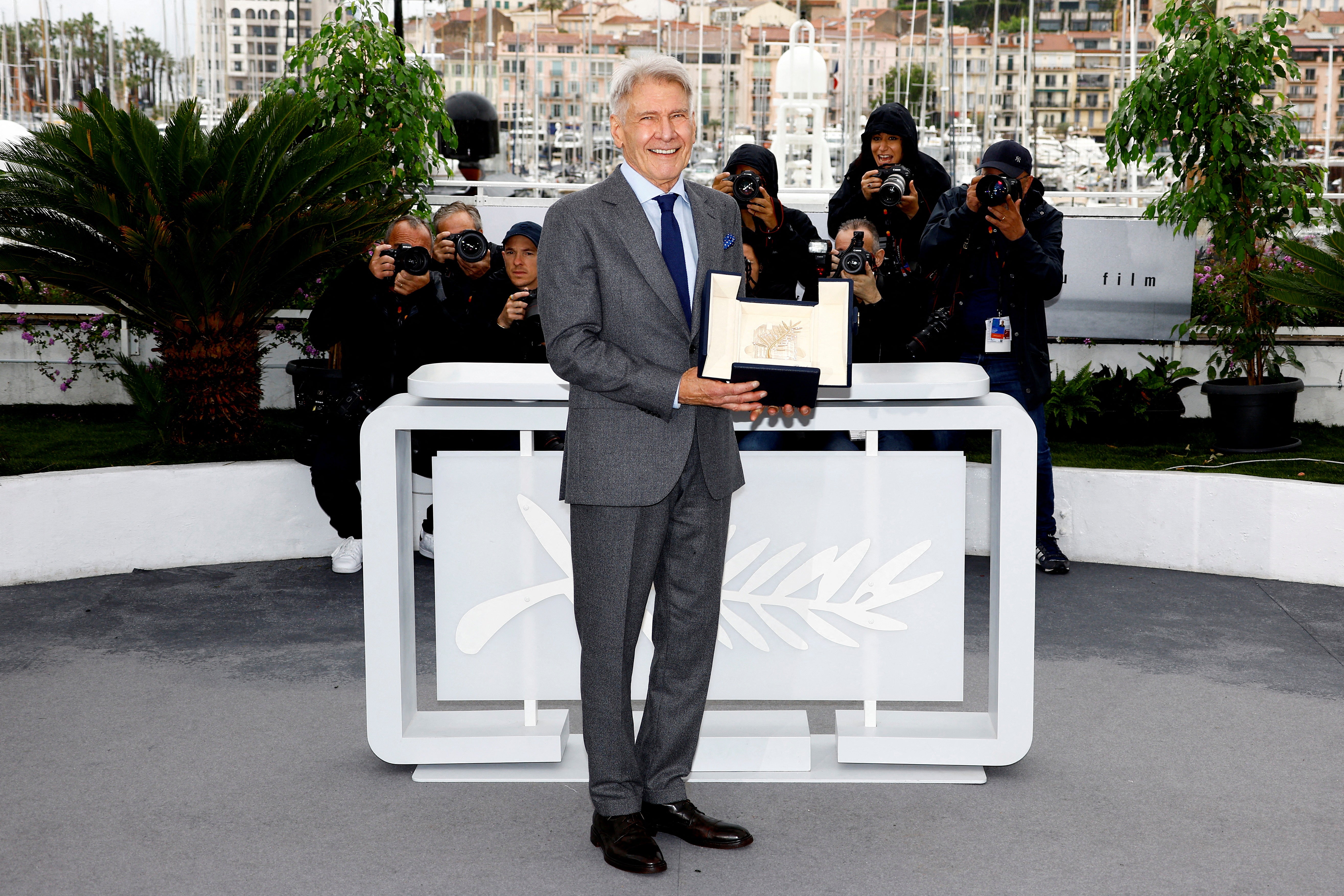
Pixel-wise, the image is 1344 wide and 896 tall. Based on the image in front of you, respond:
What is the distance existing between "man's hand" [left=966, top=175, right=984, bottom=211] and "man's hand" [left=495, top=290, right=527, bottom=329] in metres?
1.76

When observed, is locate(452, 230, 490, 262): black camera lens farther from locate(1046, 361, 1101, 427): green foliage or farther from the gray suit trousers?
locate(1046, 361, 1101, 427): green foliage

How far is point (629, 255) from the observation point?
9.88 ft

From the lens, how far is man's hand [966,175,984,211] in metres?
5.09

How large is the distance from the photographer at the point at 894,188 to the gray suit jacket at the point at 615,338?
255 cm

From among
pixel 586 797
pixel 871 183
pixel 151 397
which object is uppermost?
pixel 871 183

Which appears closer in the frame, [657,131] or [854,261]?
[657,131]

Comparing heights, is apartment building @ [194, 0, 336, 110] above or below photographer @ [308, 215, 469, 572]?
above

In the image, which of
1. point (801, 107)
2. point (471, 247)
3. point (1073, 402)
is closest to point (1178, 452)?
point (1073, 402)

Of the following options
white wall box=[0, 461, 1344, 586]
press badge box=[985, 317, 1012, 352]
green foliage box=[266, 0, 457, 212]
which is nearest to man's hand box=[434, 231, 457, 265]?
white wall box=[0, 461, 1344, 586]

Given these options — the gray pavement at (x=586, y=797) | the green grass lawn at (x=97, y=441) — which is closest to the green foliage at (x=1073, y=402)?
the gray pavement at (x=586, y=797)

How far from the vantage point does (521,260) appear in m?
5.31

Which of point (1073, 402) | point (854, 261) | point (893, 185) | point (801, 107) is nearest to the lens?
point (854, 261)

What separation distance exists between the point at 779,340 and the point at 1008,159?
8.81ft

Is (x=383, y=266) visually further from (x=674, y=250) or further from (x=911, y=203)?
(x=674, y=250)
